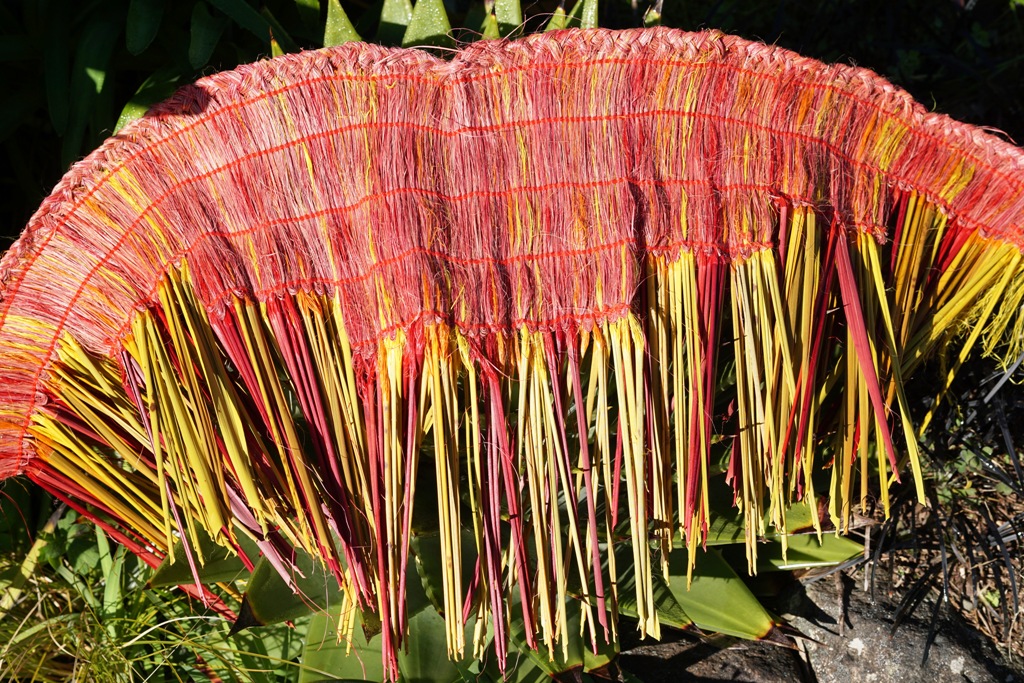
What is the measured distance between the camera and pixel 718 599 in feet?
4.65

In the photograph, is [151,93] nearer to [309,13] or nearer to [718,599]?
[309,13]

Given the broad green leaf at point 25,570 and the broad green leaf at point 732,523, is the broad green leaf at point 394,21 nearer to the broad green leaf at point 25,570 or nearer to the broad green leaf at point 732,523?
the broad green leaf at point 732,523

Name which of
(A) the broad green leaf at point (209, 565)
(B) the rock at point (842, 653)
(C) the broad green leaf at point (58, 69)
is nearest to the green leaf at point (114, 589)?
(A) the broad green leaf at point (209, 565)

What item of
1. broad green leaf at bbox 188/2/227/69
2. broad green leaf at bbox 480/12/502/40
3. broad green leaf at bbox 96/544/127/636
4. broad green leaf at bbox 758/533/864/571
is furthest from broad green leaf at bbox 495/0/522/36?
broad green leaf at bbox 96/544/127/636

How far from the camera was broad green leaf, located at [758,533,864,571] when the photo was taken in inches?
60.4

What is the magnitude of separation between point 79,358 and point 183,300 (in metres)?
0.17

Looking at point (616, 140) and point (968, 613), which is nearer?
point (616, 140)

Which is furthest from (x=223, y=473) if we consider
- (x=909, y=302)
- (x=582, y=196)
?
(x=909, y=302)

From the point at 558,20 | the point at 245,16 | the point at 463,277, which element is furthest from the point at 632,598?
the point at 245,16

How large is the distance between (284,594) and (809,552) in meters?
1.05

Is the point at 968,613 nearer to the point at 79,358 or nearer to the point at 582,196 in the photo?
the point at 582,196

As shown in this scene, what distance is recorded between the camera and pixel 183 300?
1.01 metres

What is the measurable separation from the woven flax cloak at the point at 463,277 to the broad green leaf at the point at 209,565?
6.5 inches

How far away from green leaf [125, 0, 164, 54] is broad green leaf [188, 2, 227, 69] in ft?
0.20
